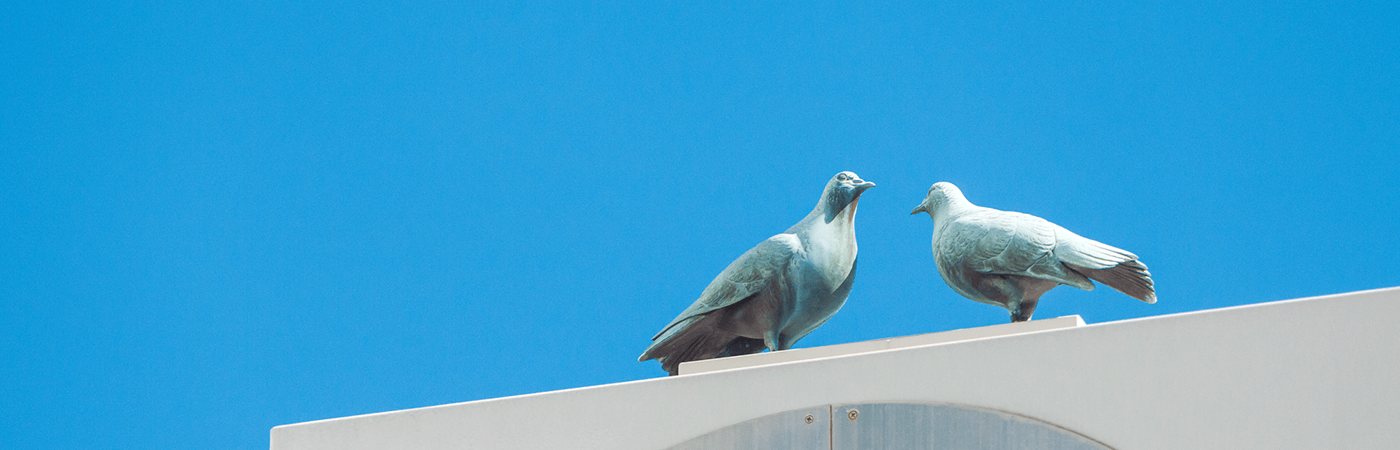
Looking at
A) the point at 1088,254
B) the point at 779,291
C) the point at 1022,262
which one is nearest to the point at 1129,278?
the point at 1088,254

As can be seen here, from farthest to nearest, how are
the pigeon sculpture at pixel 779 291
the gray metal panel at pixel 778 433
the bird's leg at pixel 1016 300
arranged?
the pigeon sculpture at pixel 779 291, the bird's leg at pixel 1016 300, the gray metal panel at pixel 778 433

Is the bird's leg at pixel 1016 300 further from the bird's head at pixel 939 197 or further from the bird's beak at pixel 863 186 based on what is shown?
the bird's beak at pixel 863 186

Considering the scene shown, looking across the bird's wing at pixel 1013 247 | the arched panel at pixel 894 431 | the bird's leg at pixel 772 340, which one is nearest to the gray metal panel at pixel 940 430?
the arched panel at pixel 894 431

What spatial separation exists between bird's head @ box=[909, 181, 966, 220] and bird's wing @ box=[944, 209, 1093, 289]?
270 mm

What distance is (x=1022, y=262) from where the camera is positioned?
4.24 metres

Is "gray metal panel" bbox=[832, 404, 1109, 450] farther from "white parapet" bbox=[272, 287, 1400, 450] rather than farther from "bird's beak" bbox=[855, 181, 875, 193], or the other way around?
"bird's beak" bbox=[855, 181, 875, 193]

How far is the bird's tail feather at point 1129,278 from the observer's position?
13.9 feet

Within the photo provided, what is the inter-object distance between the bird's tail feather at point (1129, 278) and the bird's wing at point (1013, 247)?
0.05 meters

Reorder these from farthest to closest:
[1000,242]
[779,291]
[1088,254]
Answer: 1. [779,291]
2. [1000,242]
3. [1088,254]

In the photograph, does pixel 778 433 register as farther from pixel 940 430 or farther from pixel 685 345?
pixel 685 345

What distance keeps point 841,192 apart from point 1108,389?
1458mm

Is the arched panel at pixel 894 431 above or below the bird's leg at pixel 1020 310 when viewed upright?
below

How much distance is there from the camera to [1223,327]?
3.58 meters

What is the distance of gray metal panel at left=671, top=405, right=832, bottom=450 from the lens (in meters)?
3.72
